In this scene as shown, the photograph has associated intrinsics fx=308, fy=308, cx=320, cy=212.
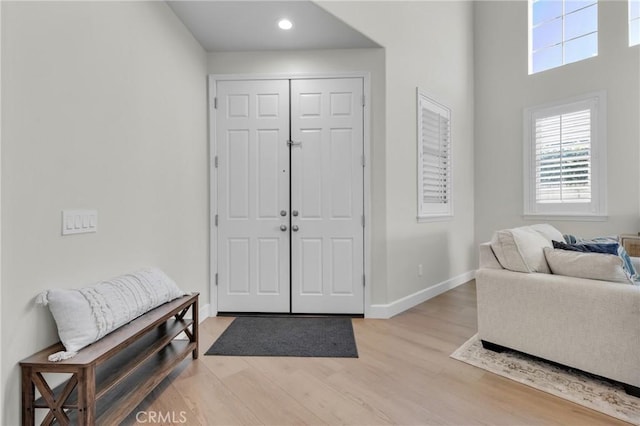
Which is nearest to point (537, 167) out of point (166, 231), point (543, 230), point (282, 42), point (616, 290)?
point (543, 230)

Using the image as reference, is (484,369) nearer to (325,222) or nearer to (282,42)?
(325,222)

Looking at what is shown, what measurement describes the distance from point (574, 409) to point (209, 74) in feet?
12.4

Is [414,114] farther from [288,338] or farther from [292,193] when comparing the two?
[288,338]

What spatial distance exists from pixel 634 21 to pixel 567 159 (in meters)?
1.55

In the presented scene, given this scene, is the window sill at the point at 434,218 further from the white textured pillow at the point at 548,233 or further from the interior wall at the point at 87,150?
the interior wall at the point at 87,150

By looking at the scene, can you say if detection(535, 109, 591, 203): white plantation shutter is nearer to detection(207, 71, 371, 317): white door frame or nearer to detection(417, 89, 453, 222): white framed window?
detection(417, 89, 453, 222): white framed window

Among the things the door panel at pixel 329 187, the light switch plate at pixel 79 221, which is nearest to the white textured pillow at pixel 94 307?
the light switch plate at pixel 79 221

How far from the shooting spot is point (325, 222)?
3.11 metres

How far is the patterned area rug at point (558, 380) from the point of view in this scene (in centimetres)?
165

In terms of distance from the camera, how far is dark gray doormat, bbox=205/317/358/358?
235 cm

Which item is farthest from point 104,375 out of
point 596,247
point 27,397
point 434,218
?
point 434,218

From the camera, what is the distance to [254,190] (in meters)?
3.12

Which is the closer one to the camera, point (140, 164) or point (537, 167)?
point (140, 164)

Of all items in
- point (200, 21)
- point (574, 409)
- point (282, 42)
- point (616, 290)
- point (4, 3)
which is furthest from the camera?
point (282, 42)
